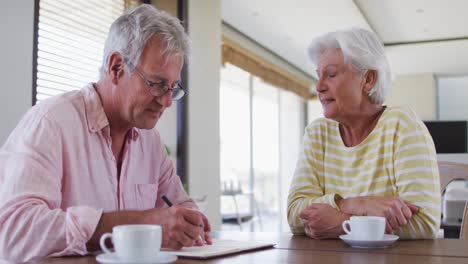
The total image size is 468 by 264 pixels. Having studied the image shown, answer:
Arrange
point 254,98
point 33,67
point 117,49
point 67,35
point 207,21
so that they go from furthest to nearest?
point 254,98
point 207,21
point 67,35
point 33,67
point 117,49

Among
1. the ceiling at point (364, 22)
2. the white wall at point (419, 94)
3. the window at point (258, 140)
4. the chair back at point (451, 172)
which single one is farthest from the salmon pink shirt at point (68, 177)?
the white wall at point (419, 94)

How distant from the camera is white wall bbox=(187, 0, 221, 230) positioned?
4020 mm

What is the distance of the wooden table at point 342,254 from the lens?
1.00 meters

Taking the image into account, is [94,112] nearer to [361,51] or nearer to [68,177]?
[68,177]

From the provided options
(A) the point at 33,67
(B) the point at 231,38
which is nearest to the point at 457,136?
(B) the point at 231,38

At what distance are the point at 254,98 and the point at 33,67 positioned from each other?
15.7 ft

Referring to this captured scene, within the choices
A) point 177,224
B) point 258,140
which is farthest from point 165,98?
point 258,140

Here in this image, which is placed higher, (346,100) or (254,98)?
(254,98)

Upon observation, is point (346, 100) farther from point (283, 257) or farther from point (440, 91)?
point (440, 91)

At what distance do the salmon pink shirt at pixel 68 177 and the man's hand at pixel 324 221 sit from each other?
1.18 feet

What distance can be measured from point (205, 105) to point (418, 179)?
285 cm

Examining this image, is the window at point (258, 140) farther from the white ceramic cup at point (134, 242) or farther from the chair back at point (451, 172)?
the white ceramic cup at point (134, 242)

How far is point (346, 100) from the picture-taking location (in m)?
1.66

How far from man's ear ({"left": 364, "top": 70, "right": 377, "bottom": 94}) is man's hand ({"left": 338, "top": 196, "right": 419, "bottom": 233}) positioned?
17.7 inches
